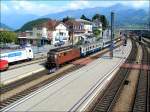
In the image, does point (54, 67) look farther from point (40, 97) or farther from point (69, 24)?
point (69, 24)

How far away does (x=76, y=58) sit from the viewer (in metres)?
61.2

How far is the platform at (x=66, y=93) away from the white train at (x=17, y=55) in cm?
1164

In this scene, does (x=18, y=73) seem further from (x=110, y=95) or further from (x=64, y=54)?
(x=110, y=95)

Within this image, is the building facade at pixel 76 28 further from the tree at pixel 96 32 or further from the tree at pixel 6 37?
the tree at pixel 6 37

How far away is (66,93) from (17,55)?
78.0 feet

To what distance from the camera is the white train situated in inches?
2013

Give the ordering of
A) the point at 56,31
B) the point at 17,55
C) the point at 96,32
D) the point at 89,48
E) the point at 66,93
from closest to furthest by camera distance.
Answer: the point at 66,93 → the point at 17,55 → the point at 89,48 → the point at 56,31 → the point at 96,32

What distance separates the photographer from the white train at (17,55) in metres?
51.1

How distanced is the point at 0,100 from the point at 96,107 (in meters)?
9.34

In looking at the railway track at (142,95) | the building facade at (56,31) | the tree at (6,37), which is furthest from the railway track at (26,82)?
the building facade at (56,31)

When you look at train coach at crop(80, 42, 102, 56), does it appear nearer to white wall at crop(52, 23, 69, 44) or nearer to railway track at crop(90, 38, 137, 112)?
railway track at crop(90, 38, 137, 112)

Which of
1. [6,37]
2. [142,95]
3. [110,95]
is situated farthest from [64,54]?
[6,37]

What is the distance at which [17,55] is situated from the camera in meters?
55.2

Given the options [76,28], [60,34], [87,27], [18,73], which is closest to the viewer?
[18,73]
